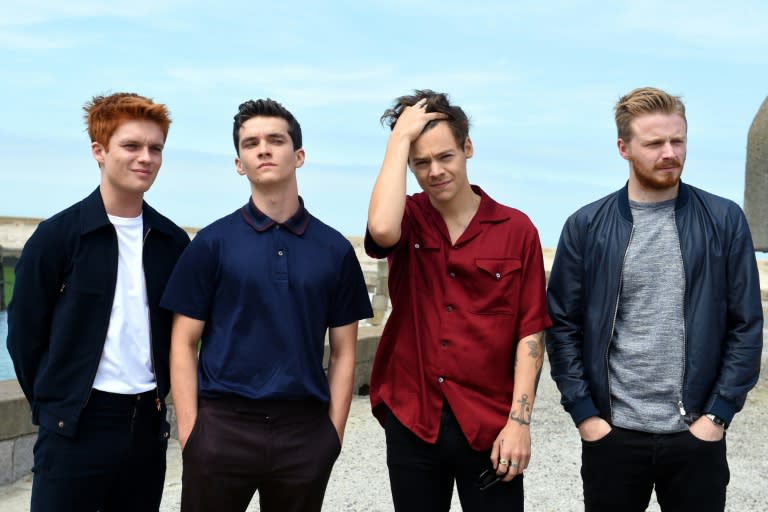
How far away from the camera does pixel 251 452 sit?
3.33 m

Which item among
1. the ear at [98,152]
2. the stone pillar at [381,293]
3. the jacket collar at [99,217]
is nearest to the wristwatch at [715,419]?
the jacket collar at [99,217]

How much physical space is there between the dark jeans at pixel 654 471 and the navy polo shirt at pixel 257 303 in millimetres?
1116

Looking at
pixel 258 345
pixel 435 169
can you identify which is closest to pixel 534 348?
pixel 435 169

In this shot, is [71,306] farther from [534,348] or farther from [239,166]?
[534,348]

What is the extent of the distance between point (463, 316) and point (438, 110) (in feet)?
2.53

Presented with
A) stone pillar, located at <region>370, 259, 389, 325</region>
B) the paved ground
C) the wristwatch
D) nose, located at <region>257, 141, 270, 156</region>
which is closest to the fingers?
nose, located at <region>257, 141, 270, 156</region>

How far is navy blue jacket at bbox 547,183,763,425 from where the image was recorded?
11.7 feet

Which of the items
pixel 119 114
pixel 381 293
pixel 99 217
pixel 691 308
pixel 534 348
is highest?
pixel 119 114

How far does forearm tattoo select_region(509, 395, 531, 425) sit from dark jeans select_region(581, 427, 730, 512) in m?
0.42

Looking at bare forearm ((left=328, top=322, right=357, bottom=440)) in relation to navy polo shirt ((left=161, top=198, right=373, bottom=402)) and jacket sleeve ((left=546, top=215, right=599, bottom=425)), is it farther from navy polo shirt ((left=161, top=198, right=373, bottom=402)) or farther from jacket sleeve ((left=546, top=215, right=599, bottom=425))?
jacket sleeve ((left=546, top=215, right=599, bottom=425))

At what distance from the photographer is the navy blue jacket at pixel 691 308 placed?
358cm

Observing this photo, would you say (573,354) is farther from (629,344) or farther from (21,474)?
(21,474)

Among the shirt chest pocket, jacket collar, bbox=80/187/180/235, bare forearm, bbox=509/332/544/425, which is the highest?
jacket collar, bbox=80/187/180/235

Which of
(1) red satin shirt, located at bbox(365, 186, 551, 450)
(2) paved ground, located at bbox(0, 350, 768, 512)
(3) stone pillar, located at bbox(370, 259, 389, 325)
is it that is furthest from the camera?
(3) stone pillar, located at bbox(370, 259, 389, 325)
